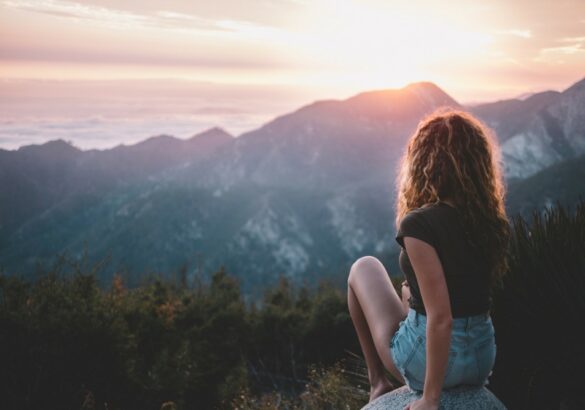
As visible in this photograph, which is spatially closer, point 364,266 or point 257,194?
point 364,266

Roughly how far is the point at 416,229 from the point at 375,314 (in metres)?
0.75

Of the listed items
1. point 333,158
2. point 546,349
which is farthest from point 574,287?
point 333,158

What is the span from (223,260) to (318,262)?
896 inches

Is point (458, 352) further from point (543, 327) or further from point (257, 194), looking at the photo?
point (257, 194)

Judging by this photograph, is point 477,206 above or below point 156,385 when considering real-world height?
above

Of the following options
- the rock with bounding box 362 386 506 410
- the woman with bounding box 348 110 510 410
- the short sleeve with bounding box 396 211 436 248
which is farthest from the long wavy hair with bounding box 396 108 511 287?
the rock with bounding box 362 386 506 410

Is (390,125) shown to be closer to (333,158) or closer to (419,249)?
(333,158)

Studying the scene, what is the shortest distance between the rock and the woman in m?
0.04

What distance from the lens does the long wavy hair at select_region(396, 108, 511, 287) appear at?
78.7 inches

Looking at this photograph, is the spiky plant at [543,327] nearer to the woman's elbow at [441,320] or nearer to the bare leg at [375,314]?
the bare leg at [375,314]

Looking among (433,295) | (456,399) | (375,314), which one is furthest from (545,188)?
(433,295)

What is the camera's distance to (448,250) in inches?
75.7

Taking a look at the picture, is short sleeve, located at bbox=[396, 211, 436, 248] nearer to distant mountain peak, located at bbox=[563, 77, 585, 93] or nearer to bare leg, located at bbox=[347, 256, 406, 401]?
bare leg, located at bbox=[347, 256, 406, 401]

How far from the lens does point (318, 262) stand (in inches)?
5108
